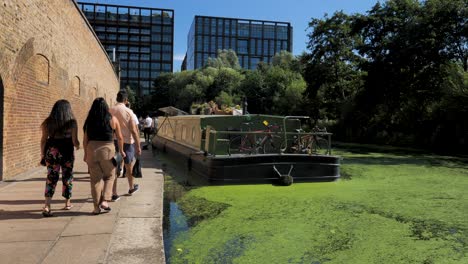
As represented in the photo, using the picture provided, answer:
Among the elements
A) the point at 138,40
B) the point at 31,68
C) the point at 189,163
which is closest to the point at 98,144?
the point at 31,68

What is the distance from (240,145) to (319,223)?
4590 millimetres

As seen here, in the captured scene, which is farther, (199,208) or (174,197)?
(174,197)

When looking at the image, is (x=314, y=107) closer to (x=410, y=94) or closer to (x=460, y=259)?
(x=410, y=94)

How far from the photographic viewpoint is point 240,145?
1055 cm

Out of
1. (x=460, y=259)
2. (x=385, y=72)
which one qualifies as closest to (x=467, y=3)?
(x=385, y=72)

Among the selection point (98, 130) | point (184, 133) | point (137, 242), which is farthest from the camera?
point (184, 133)

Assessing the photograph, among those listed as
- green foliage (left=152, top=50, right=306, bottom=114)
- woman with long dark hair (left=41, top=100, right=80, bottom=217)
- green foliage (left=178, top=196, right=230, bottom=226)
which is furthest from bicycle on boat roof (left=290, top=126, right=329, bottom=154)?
green foliage (left=152, top=50, right=306, bottom=114)

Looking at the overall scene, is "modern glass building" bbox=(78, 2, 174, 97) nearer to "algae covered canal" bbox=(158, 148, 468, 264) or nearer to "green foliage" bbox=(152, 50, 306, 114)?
"green foliage" bbox=(152, 50, 306, 114)

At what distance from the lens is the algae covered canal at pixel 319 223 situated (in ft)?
15.9

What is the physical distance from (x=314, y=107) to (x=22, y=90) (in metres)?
35.0

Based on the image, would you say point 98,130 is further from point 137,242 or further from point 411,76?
point 411,76

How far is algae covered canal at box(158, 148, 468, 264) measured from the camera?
4.85 metres

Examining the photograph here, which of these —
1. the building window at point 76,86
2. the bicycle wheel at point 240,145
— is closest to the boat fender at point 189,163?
the bicycle wheel at point 240,145

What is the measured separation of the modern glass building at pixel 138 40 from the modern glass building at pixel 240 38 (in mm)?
11183
